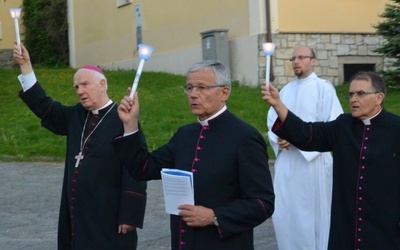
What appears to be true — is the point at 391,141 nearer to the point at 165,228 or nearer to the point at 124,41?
the point at 165,228

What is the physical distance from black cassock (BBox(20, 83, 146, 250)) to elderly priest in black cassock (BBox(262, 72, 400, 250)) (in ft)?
3.44

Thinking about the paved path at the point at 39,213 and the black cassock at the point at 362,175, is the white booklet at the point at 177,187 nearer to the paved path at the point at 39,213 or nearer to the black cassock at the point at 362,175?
the black cassock at the point at 362,175

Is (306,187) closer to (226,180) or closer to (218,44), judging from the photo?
(226,180)

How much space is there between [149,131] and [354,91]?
32.1ft

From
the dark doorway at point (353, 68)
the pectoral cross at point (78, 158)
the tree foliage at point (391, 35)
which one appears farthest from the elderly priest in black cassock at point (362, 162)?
the dark doorway at point (353, 68)

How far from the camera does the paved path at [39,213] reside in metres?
9.52

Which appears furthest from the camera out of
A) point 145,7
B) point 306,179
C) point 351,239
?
point 145,7

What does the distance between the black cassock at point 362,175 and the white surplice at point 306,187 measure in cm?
259

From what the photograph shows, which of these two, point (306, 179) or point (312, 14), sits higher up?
point (312, 14)

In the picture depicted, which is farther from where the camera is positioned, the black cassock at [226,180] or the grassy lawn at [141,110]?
the grassy lawn at [141,110]

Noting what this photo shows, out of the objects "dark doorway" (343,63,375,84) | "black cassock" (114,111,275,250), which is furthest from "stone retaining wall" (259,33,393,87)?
"black cassock" (114,111,275,250)

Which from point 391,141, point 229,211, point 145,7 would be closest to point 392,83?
point 145,7

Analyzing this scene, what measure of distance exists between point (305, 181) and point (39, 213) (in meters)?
3.48

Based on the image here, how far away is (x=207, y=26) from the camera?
2173 cm
